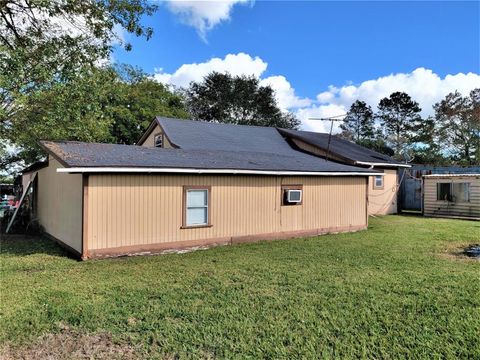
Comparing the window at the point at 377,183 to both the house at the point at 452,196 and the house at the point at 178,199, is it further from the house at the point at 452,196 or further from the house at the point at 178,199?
the house at the point at 178,199

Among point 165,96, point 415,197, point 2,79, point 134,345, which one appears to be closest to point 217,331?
point 134,345

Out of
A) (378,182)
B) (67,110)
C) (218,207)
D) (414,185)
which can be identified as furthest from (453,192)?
(67,110)

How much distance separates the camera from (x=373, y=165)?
17.4 metres

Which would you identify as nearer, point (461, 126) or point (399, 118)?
point (461, 126)

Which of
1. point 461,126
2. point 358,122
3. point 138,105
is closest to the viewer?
point 138,105

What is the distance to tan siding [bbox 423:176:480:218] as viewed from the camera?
15.5 metres

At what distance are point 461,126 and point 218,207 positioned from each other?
3268 centimetres

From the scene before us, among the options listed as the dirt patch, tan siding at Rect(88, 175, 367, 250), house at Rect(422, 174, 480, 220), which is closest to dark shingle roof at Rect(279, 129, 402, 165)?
house at Rect(422, 174, 480, 220)

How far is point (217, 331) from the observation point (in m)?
4.02

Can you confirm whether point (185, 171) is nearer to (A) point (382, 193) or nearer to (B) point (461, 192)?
(A) point (382, 193)

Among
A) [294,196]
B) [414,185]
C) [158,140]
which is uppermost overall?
[158,140]

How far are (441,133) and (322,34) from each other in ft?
88.6

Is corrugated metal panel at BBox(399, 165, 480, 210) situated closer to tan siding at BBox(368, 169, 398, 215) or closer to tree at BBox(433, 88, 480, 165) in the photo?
tan siding at BBox(368, 169, 398, 215)

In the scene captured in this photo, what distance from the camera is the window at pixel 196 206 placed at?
8.95m
